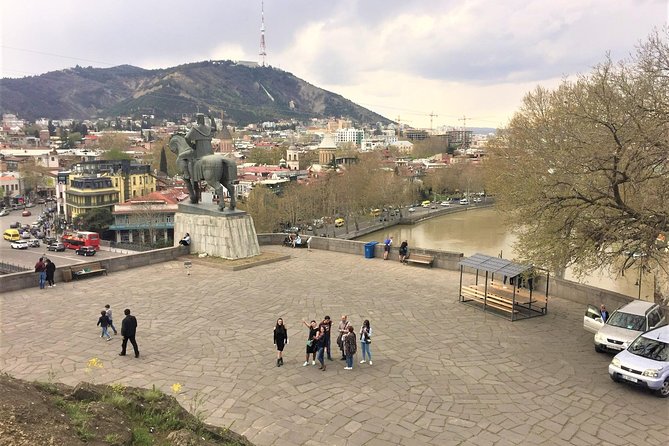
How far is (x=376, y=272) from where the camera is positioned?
61.9 ft

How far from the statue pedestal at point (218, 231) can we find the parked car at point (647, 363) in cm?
1432

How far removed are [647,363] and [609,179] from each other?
485 cm

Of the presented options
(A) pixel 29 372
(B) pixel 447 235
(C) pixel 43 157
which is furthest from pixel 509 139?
(C) pixel 43 157

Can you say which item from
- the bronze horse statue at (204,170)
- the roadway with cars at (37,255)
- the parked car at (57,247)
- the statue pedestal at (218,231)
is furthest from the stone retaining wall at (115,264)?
the parked car at (57,247)

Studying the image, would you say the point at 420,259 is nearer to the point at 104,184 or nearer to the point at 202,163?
the point at 202,163

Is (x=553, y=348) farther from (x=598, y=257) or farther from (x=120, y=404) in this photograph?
(x=120, y=404)

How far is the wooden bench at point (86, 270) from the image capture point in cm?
1703

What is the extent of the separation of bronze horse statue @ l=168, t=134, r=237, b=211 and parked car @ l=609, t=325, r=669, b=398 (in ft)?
49.5

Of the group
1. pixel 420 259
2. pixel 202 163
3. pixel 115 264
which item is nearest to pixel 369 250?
pixel 420 259

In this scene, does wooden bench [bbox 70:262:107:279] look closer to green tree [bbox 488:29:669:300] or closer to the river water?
green tree [bbox 488:29:669:300]

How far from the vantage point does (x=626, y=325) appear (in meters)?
11.0

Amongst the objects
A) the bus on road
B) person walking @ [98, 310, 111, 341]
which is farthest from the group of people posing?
the bus on road

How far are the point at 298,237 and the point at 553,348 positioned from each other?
1482 cm

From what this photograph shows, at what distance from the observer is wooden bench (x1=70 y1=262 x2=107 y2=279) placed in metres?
17.0
